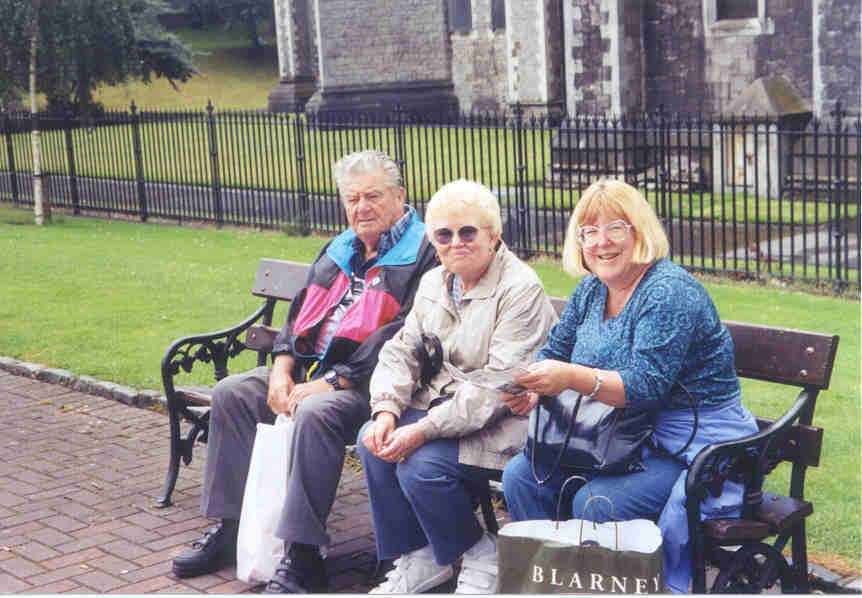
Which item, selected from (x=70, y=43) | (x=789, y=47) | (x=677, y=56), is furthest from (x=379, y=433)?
(x=70, y=43)

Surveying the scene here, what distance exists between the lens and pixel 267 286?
6.04 metres

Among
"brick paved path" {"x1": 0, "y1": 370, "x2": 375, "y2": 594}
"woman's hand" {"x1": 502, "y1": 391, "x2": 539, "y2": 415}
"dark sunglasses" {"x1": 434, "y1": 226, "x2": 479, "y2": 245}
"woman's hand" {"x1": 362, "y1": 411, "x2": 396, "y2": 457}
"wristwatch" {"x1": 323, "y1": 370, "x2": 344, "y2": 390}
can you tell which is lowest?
"brick paved path" {"x1": 0, "y1": 370, "x2": 375, "y2": 594}

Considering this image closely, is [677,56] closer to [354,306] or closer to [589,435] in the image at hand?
[354,306]

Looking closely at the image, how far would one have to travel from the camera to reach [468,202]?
4.31 meters

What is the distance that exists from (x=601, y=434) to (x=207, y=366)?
4.65 metres

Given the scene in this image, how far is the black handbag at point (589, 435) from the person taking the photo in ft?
12.2

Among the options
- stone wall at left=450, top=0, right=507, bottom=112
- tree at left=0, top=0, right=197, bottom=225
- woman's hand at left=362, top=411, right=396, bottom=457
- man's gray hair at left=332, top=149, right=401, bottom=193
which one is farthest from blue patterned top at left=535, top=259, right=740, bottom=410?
stone wall at left=450, top=0, right=507, bottom=112

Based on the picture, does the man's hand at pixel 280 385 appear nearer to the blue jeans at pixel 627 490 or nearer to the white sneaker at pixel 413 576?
the white sneaker at pixel 413 576

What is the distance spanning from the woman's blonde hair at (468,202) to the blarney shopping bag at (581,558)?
1214mm

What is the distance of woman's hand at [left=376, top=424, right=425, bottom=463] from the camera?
4.16 meters

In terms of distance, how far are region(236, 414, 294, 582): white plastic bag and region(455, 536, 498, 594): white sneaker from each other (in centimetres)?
72

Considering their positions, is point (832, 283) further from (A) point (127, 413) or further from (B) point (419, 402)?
(B) point (419, 402)

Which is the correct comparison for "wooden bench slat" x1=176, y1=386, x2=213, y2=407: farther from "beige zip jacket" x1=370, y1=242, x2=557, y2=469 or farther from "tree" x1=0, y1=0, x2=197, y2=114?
"tree" x1=0, y1=0, x2=197, y2=114

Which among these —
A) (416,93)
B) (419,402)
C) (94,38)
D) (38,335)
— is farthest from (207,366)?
(416,93)
